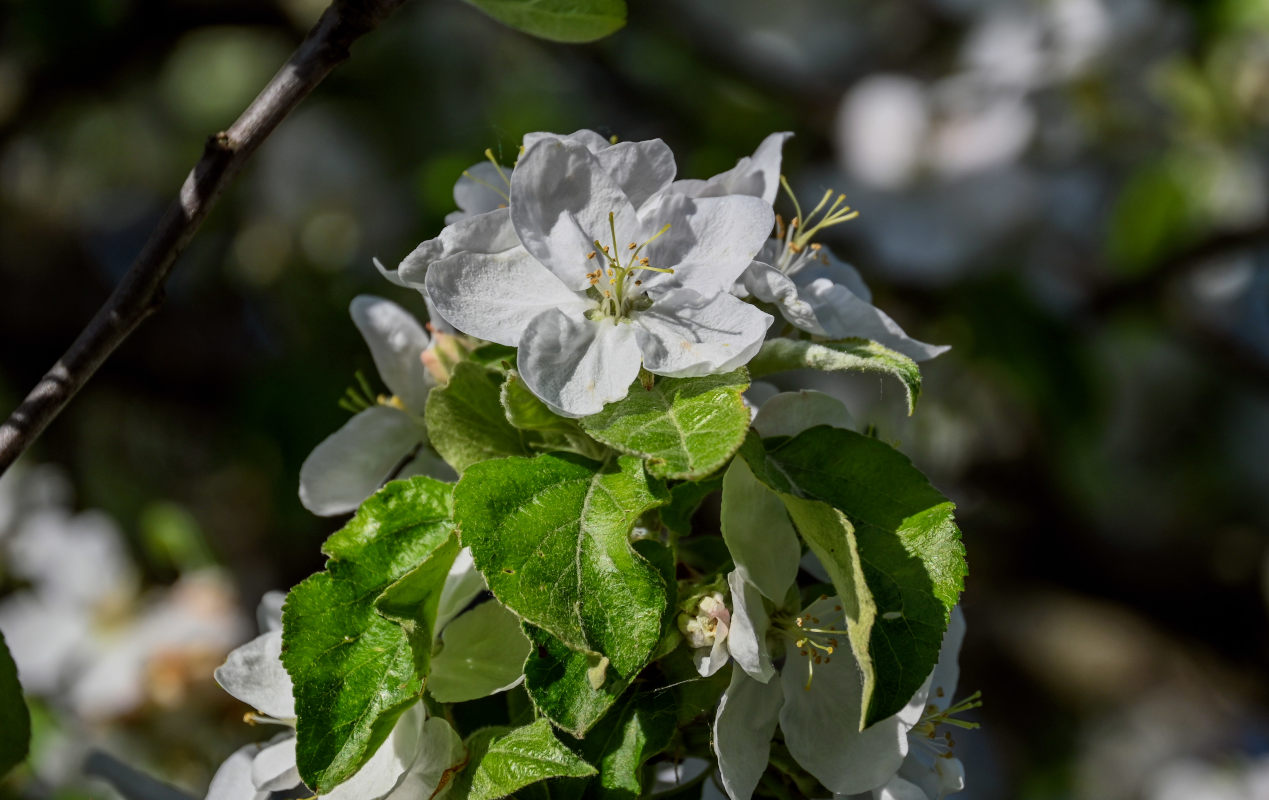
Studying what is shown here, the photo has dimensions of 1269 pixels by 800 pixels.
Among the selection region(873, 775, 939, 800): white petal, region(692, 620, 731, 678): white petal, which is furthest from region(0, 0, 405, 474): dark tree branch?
region(873, 775, 939, 800): white petal

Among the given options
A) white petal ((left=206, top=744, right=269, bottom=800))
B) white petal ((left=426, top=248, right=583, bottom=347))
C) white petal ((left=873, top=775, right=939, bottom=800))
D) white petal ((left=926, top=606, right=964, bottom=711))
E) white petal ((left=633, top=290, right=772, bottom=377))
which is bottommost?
white petal ((left=926, top=606, right=964, bottom=711))

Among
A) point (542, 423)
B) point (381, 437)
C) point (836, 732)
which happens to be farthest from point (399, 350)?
Answer: point (836, 732)

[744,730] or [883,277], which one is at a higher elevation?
[744,730]

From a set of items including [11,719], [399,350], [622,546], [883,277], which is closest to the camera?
[622,546]

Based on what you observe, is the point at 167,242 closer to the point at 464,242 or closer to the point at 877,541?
the point at 464,242

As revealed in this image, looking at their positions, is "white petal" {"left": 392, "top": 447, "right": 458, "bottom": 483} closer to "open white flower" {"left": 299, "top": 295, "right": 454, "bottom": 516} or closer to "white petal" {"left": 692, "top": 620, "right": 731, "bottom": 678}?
"open white flower" {"left": 299, "top": 295, "right": 454, "bottom": 516}

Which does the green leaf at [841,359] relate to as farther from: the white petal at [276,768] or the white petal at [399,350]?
the white petal at [276,768]

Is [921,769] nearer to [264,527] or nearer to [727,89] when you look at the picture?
[264,527]
